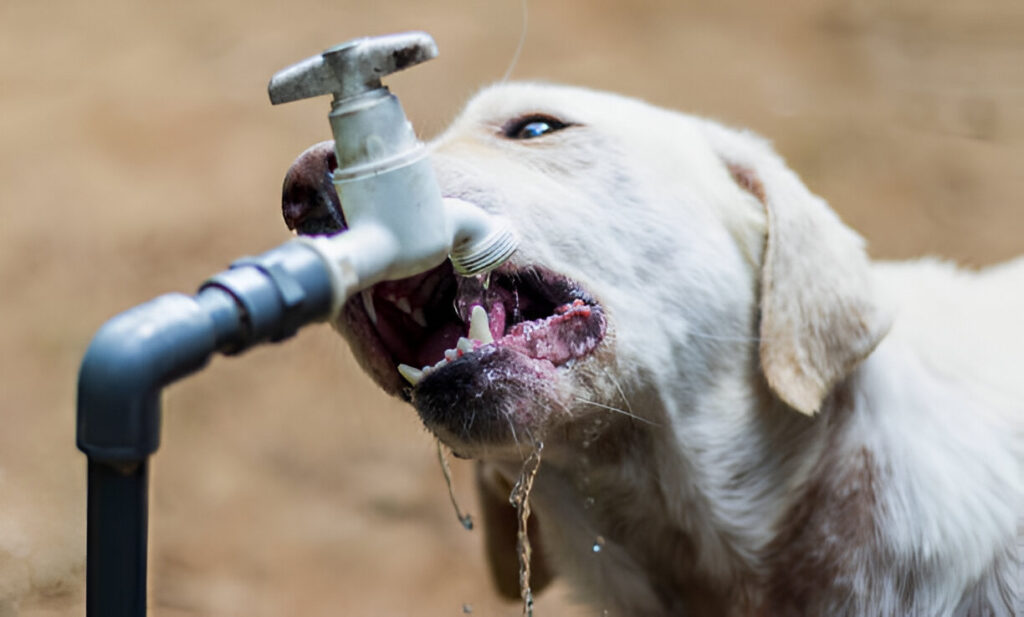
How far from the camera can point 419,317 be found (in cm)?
189

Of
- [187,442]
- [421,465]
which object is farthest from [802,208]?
[187,442]

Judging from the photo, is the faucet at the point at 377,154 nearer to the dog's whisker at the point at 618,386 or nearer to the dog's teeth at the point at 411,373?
the dog's teeth at the point at 411,373

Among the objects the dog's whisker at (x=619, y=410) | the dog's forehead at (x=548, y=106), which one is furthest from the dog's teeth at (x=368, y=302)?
the dog's forehead at (x=548, y=106)

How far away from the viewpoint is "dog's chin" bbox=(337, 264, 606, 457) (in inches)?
66.7

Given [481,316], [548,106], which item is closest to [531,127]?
[548,106]

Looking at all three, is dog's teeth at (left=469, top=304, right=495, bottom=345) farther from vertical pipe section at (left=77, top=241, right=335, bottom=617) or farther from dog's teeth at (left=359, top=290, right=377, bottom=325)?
vertical pipe section at (left=77, top=241, right=335, bottom=617)

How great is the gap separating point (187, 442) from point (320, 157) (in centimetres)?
243

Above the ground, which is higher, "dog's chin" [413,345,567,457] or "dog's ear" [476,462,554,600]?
"dog's chin" [413,345,567,457]

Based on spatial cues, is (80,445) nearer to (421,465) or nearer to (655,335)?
(655,335)

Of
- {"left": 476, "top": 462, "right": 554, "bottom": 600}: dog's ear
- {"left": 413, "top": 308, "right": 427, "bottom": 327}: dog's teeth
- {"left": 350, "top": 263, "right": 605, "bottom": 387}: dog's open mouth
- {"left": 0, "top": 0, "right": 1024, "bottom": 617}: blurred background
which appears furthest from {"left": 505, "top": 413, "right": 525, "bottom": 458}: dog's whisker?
{"left": 0, "top": 0, "right": 1024, "bottom": 617}: blurred background

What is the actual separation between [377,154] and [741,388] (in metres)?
0.96

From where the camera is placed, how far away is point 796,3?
5.27 metres

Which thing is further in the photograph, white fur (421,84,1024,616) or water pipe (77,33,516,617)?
white fur (421,84,1024,616)

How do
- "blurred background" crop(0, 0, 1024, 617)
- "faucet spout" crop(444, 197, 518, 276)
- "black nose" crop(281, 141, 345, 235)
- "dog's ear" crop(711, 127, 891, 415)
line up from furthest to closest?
"blurred background" crop(0, 0, 1024, 617) < "dog's ear" crop(711, 127, 891, 415) < "black nose" crop(281, 141, 345, 235) < "faucet spout" crop(444, 197, 518, 276)
